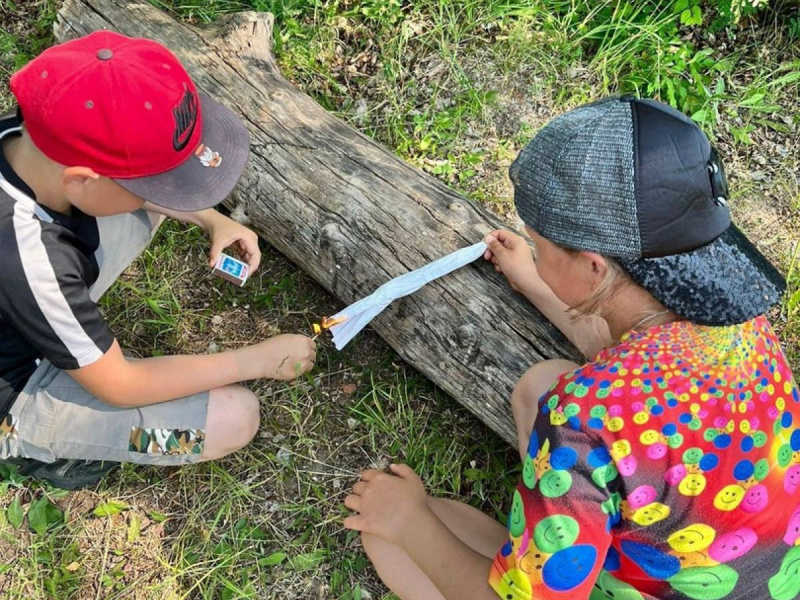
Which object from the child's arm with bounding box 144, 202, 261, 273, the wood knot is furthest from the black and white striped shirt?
the wood knot

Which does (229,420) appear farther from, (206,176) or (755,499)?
(755,499)

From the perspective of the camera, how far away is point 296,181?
252 centimetres

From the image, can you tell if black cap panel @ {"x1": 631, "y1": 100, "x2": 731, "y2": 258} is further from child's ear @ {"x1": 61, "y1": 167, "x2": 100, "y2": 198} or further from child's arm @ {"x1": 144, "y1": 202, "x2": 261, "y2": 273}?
child's arm @ {"x1": 144, "y1": 202, "x2": 261, "y2": 273}

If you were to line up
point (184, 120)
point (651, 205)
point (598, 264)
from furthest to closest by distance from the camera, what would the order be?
point (184, 120), point (598, 264), point (651, 205)

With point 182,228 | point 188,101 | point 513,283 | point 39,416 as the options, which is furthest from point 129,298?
point 513,283

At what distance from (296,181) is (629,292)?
137 cm

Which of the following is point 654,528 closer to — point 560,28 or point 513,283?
point 513,283

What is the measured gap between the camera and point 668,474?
145 centimetres

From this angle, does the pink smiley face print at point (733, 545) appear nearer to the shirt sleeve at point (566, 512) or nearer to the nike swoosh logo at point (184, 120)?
the shirt sleeve at point (566, 512)

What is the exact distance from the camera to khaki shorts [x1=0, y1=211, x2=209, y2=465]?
7.12 ft

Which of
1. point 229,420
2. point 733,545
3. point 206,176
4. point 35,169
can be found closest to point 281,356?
point 229,420

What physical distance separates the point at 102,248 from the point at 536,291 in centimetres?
130

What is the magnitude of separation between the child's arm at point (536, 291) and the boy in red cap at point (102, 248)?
0.70 metres

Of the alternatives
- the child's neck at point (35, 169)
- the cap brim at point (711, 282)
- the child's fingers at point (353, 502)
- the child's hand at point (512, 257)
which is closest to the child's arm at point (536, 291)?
the child's hand at point (512, 257)
